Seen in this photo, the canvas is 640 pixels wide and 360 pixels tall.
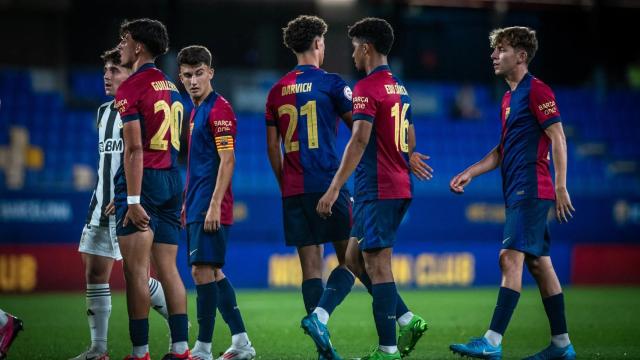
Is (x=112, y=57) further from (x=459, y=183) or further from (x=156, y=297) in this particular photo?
(x=459, y=183)

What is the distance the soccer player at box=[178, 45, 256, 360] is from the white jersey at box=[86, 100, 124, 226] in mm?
530

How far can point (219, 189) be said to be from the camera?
20.3 ft

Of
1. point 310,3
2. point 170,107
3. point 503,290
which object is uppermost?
point 310,3

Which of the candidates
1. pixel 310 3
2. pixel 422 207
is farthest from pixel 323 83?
pixel 310 3

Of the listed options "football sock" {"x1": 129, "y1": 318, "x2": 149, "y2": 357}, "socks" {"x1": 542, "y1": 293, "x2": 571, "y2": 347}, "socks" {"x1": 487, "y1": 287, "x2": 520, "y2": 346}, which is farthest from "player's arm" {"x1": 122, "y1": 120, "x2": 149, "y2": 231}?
"socks" {"x1": 542, "y1": 293, "x2": 571, "y2": 347}

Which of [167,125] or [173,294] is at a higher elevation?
[167,125]

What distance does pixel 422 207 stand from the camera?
603 inches

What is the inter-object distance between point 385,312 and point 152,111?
2.01 m

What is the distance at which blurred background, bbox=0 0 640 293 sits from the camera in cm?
1475

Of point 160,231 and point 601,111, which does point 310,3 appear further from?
point 160,231

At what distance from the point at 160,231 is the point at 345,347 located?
7.31 feet

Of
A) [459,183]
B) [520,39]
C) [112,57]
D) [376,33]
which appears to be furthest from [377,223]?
[112,57]

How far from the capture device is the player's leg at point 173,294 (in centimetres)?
598

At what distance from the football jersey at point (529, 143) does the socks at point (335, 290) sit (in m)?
1.27
